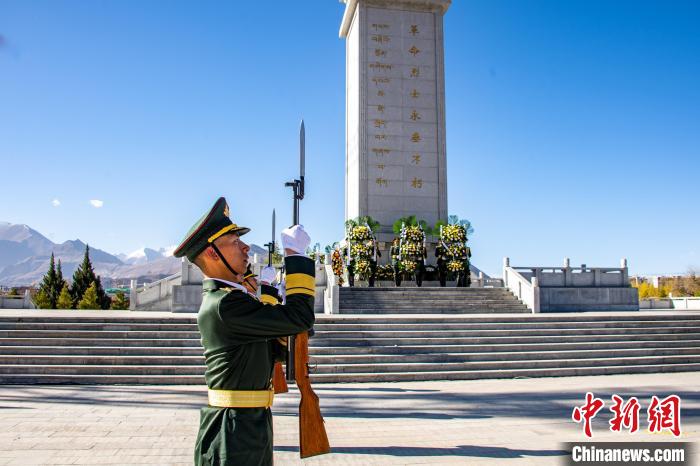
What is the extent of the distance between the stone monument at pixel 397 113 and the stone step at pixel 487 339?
40.3 ft

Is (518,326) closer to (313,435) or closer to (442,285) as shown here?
(442,285)

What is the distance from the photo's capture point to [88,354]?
12.8 metres

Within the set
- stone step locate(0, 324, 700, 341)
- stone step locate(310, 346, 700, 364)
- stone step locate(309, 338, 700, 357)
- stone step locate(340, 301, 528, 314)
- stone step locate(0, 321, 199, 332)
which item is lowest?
stone step locate(310, 346, 700, 364)

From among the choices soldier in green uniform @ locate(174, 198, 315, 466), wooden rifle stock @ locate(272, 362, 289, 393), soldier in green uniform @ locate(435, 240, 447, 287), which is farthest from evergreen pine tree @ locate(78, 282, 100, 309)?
soldier in green uniform @ locate(174, 198, 315, 466)

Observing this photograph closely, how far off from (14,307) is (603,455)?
81.0 ft

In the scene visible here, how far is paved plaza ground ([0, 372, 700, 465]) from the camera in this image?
6555 millimetres

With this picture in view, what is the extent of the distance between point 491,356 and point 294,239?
11.8 metres

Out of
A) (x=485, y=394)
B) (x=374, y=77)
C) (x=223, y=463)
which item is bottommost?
(x=485, y=394)

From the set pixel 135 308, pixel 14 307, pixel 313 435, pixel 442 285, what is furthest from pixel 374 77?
pixel 313 435

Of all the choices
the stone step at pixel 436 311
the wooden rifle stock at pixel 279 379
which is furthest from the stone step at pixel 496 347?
the wooden rifle stock at pixel 279 379

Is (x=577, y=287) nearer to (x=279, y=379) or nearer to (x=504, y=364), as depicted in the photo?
(x=504, y=364)

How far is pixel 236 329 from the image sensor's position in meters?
2.91

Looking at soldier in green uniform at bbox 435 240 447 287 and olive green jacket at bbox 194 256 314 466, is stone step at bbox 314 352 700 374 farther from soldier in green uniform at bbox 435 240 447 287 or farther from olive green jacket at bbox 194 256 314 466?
soldier in green uniform at bbox 435 240 447 287

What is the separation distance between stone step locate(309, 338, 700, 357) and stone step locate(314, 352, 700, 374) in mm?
544
